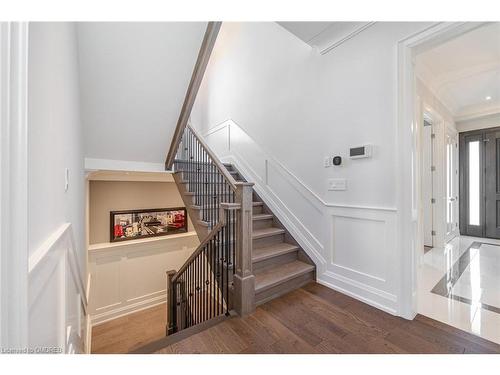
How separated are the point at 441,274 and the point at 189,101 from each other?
3.67 metres

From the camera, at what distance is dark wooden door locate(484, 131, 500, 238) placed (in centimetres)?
434

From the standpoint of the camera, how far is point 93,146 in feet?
8.13

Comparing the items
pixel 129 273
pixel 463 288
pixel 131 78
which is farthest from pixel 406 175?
pixel 129 273

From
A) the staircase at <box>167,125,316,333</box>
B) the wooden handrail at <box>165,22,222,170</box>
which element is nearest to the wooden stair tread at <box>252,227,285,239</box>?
the staircase at <box>167,125,316,333</box>

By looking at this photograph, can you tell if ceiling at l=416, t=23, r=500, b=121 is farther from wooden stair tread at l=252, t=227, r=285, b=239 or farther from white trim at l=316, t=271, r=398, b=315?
wooden stair tread at l=252, t=227, r=285, b=239

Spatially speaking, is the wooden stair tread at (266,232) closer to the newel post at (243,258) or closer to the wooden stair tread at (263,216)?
the wooden stair tread at (263,216)

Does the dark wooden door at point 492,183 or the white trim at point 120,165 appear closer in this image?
the white trim at point 120,165

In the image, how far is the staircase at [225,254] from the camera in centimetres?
194

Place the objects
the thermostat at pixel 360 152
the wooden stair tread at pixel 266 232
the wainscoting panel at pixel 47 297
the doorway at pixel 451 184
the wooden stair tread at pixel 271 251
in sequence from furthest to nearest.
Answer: the doorway at pixel 451 184 < the wooden stair tread at pixel 266 232 < the wooden stair tread at pixel 271 251 < the thermostat at pixel 360 152 < the wainscoting panel at pixel 47 297

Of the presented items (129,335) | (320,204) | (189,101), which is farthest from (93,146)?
(129,335)

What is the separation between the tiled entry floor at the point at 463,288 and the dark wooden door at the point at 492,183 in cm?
100

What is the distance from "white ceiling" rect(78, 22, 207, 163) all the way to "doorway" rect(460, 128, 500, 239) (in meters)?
5.89

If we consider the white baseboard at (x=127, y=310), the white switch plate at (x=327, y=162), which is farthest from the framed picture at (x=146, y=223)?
the white switch plate at (x=327, y=162)

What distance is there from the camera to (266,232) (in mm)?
2818
